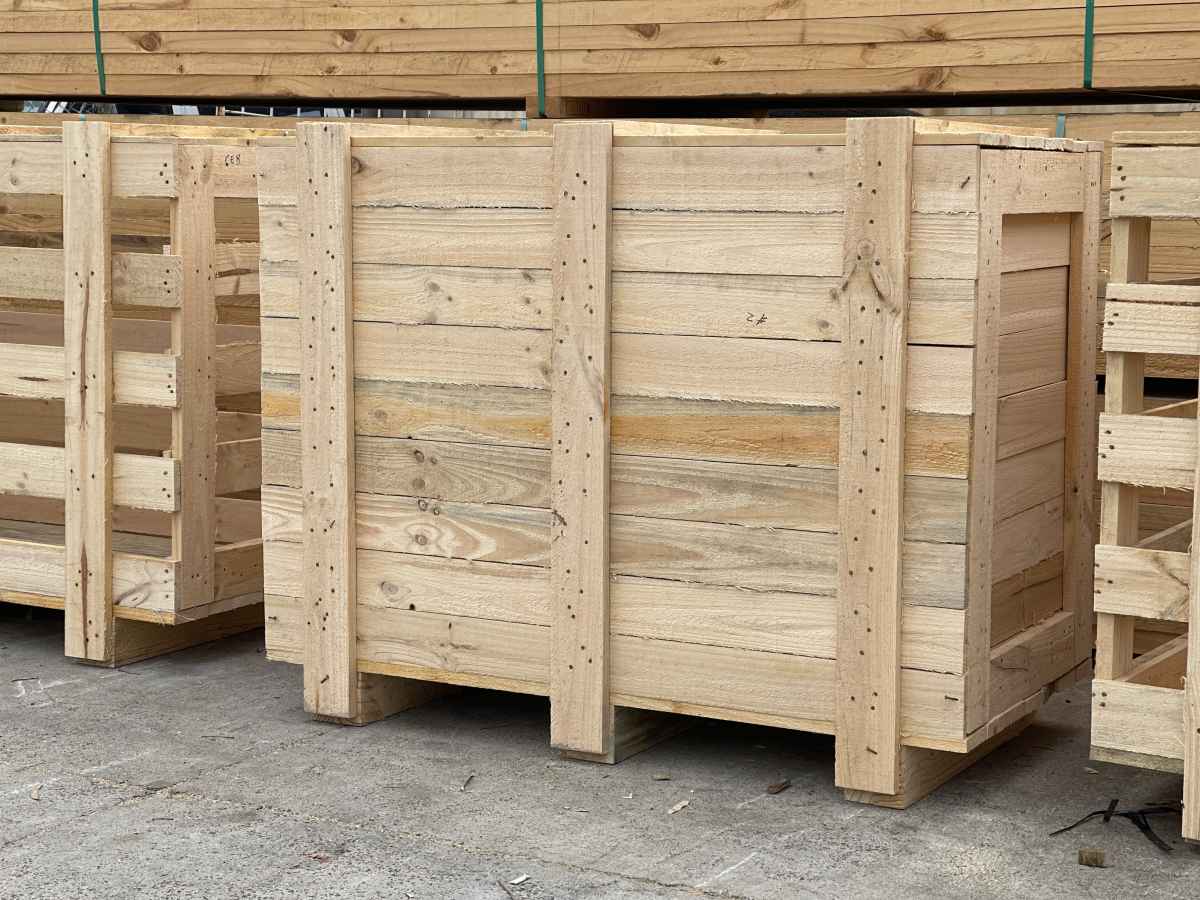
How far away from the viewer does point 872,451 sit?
4.46 meters

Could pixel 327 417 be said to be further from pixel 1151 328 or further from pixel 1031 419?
pixel 1151 328

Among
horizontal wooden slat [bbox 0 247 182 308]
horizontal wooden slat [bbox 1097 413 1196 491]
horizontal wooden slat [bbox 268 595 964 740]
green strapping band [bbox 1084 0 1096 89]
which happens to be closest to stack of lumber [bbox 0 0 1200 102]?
green strapping band [bbox 1084 0 1096 89]

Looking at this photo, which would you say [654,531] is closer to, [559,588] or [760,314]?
[559,588]

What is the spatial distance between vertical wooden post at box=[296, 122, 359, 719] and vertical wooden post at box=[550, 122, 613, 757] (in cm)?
67

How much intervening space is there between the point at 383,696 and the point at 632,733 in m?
0.82

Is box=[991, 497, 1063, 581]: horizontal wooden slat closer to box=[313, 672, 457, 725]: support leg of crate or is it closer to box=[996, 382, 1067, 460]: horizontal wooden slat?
box=[996, 382, 1067, 460]: horizontal wooden slat

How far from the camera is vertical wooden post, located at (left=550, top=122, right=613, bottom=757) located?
4738mm

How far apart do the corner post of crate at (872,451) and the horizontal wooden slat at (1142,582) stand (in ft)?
1.66

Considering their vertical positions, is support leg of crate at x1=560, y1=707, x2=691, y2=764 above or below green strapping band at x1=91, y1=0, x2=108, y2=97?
below

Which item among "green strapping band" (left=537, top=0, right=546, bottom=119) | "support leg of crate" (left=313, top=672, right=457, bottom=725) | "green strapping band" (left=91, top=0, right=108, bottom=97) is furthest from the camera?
"green strapping band" (left=91, top=0, right=108, bottom=97)

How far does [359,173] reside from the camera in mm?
5066

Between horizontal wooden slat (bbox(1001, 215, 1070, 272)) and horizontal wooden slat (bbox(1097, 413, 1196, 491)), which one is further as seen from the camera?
horizontal wooden slat (bbox(1001, 215, 1070, 272))

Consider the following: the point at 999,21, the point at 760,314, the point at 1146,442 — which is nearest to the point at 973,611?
the point at 1146,442

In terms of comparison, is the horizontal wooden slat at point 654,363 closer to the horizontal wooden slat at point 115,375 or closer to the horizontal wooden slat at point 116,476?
the horizontal wooden slat at point 115,375
